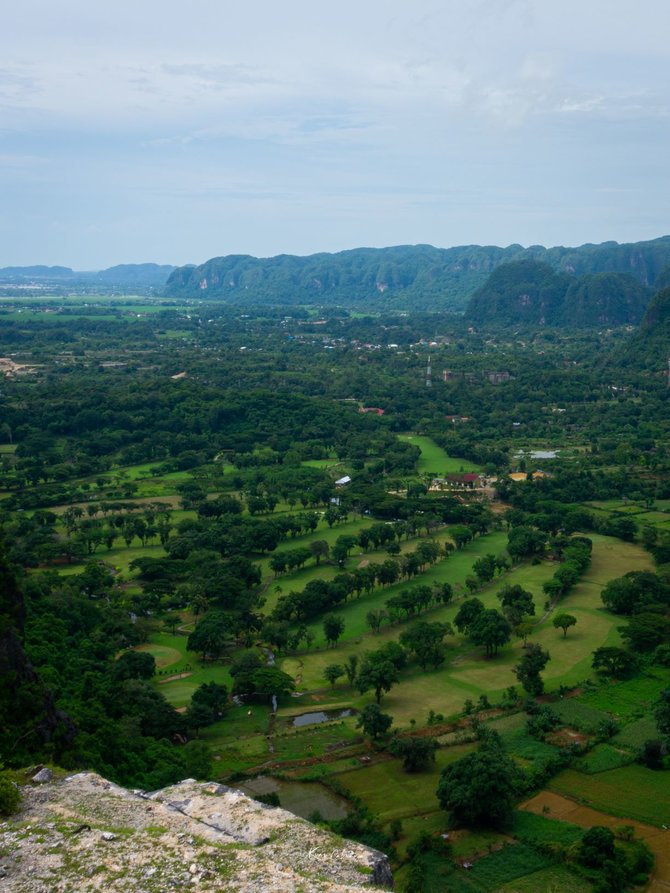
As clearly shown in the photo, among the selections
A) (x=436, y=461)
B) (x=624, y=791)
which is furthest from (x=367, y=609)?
(x=436, y=461)

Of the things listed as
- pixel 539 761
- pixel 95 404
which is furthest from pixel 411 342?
pixel 539 761

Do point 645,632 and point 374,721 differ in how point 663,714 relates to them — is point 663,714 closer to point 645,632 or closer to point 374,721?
point 645,632

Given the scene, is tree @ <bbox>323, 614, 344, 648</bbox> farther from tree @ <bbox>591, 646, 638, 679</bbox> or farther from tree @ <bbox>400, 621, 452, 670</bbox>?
tree @ <bbox>591, 646, 638, 679</bbox>

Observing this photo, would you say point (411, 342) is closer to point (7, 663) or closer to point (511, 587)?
point (511, 587)

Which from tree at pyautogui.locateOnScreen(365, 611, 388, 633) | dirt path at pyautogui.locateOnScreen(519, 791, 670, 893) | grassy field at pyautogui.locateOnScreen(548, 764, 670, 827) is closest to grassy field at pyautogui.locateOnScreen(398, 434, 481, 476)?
tree at pyautogui.locateOnScreen(365, 611, 388, 633)

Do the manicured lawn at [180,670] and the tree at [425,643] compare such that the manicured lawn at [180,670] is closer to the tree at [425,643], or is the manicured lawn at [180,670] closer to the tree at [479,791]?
the tree at [425,643]

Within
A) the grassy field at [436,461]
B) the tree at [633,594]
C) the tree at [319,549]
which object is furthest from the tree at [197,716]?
the grassy field at [436,461]
